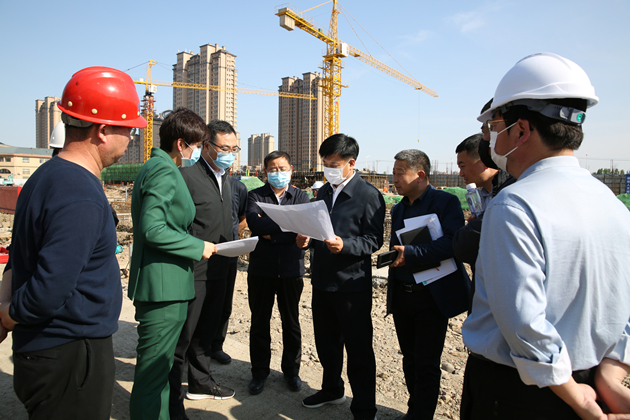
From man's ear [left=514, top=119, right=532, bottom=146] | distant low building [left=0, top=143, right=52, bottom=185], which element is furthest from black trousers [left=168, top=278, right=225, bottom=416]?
distant low building [left=0, top=143, right=52, bottom=185]

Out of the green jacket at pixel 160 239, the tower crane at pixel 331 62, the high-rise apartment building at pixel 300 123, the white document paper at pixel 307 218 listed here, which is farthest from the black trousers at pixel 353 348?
the high-rise apartment building at pixel 300 123

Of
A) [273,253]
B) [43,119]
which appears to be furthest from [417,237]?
[43,119]

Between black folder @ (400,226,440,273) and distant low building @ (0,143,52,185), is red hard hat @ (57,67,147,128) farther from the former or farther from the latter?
distant low building @ (0,143,52,185)

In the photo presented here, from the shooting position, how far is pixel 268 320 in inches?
134

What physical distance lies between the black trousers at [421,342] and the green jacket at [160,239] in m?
1.56

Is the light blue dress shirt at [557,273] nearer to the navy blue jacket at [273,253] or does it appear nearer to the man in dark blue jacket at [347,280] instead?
the man in dark blue jacket at [347,280]

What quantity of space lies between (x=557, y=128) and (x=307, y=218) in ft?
5.09

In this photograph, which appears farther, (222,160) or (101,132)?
(222,160)

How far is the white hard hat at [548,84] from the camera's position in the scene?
122 cm

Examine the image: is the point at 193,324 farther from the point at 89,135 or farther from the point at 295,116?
the point at 295,116

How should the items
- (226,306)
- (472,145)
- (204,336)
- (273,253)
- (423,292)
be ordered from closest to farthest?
(423,292), (472,145), (204,336), (273,253), (226,306)

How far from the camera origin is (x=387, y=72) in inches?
2454

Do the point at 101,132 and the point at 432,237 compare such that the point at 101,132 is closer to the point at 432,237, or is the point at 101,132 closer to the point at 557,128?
the point at 557,128

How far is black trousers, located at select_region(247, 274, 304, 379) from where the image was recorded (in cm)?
332
